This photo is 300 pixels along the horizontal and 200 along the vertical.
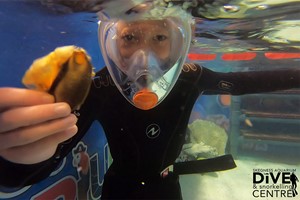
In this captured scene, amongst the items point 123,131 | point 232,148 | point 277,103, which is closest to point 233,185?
point 232,148

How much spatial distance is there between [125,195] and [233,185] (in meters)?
4.35

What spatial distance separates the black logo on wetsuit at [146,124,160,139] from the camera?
2.88 m

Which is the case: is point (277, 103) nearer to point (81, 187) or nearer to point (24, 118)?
point (81, 187)

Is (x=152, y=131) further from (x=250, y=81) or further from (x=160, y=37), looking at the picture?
(x=250, y=81)

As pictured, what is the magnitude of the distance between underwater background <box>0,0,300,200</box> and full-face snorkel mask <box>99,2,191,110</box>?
887 millimetres

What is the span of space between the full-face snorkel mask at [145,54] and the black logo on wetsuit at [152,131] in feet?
2.00

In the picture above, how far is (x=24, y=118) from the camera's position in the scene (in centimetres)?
133

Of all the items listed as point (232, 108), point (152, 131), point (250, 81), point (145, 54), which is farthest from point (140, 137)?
point (232, 108)

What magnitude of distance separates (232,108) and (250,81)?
17.8 feet

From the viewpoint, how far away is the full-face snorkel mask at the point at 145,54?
2.19 m
